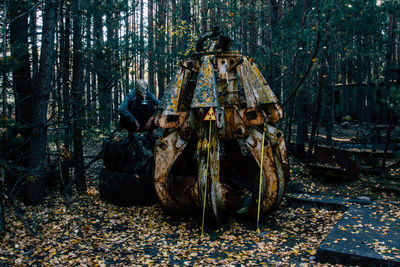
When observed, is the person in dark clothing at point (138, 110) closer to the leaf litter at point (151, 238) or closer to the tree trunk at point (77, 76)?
the tree trunk at point (77, 76)

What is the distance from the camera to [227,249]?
4.42 m

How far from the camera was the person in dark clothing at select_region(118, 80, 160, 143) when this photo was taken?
6.53 m

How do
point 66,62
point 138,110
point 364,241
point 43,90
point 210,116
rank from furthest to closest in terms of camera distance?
point 138,110 → point 66,62 → point 43,90 → point 210,116 → point 364,241

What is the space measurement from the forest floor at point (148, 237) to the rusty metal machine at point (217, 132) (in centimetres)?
41

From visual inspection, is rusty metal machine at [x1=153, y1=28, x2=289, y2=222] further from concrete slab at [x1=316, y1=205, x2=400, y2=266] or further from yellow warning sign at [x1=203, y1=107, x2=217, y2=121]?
concrete slab at [x1=316, y1=205, x2=400, y2=266]

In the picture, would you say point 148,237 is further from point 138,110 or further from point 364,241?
point 364,241

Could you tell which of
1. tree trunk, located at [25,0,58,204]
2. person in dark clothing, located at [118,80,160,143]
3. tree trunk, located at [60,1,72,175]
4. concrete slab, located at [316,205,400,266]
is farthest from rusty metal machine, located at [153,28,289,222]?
tree trunk, located at [60,1,72,175]

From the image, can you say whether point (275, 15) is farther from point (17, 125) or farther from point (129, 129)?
point (17, 125)

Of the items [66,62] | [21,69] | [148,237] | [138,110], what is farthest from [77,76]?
[148,237]

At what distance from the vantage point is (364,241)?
4.20 m

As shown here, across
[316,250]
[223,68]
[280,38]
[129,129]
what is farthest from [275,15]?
[316,250]

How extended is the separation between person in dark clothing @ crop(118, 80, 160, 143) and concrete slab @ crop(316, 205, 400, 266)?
410cm

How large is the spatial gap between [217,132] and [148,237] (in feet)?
6.31

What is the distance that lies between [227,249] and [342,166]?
4.94 meters
